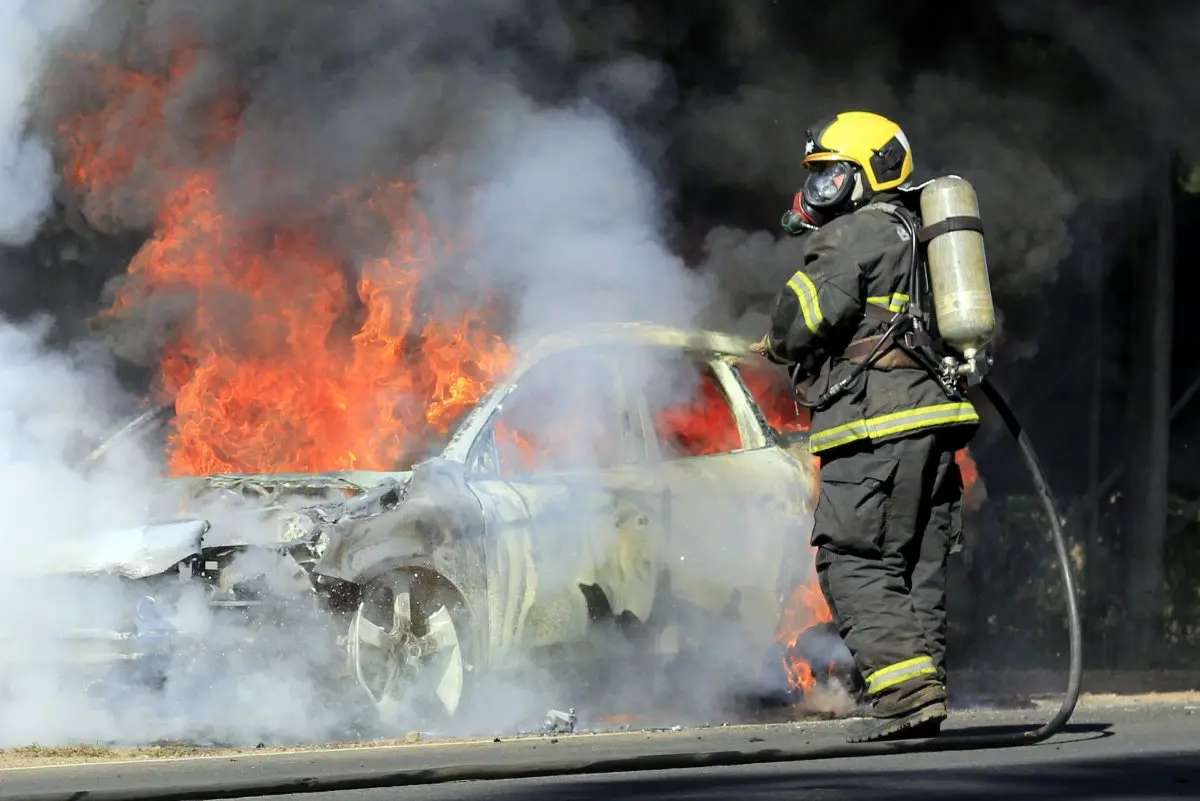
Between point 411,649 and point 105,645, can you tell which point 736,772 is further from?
point 105,645

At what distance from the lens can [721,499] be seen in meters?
8.66

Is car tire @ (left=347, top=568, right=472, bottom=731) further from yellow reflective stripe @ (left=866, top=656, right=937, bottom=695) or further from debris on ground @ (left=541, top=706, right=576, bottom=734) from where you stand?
yellow reflective stripe @ (left=866, top=656, right=937, bottom=695)

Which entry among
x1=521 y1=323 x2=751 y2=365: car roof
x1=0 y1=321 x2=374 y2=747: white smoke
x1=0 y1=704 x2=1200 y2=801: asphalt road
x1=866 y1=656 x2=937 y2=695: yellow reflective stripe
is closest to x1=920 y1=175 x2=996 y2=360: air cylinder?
x1=866 y1=656 x2=937 y2=695: yellow reflective stripe

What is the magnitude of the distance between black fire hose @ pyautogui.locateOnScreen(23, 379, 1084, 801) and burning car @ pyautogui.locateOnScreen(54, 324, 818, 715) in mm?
1857

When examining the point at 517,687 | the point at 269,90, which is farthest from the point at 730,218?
the point at 517,687

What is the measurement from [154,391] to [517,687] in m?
2.50

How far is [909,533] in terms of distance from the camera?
6.52 metres

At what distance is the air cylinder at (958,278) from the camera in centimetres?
642

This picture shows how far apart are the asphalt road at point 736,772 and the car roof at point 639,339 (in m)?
1.78

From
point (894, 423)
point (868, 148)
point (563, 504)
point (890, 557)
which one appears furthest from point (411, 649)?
point (868, 148)

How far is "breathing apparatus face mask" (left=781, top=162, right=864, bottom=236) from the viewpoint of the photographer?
661cm

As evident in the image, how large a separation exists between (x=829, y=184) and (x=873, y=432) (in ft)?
2.73

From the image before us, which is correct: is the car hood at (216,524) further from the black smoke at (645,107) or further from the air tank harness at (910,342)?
the air tank harness at (910,342)

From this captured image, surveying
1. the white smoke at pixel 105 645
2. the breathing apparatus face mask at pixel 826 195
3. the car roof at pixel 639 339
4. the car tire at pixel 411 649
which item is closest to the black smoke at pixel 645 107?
the car roof at pixel 639 339
